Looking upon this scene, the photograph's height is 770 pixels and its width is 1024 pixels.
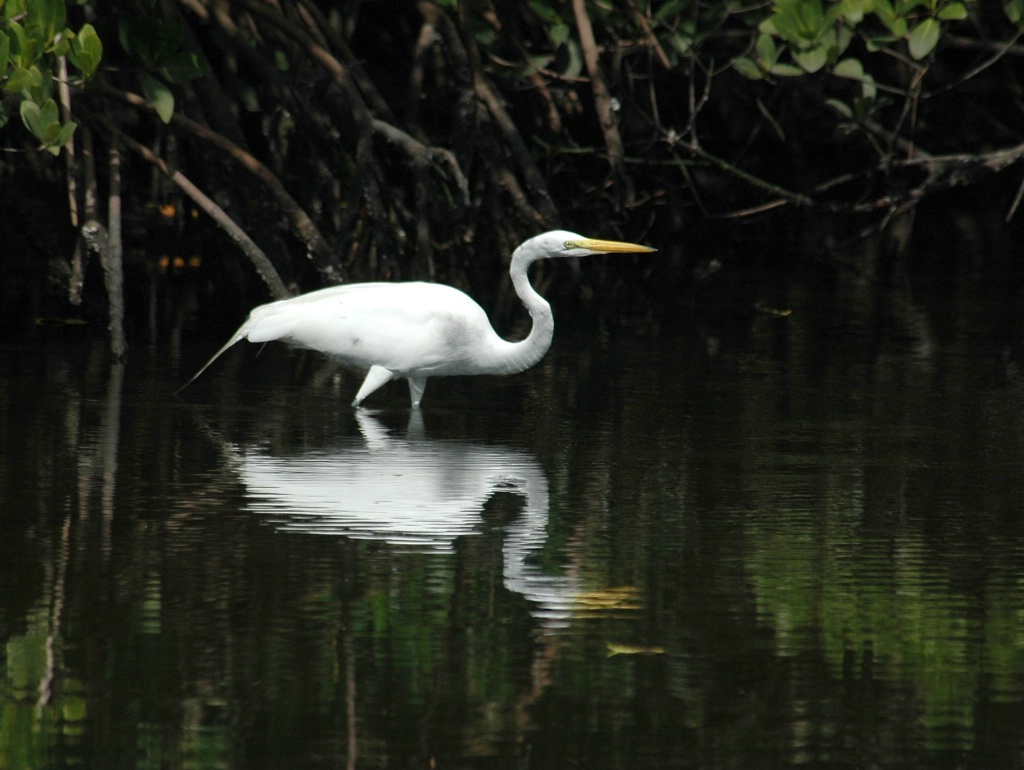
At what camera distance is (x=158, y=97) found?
334 inches

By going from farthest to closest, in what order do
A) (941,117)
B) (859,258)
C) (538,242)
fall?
(941,117) → (859,258) → (538,242)

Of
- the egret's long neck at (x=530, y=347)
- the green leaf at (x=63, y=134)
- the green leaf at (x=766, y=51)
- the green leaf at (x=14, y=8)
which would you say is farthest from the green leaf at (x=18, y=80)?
the green leaf at (x=766, y=51)

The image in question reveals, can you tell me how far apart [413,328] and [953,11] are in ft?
10.0

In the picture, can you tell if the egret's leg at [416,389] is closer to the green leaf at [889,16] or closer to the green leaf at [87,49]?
the green leaf at [87,49]

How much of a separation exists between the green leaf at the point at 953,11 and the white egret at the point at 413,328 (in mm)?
2052

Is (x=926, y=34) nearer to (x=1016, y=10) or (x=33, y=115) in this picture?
(x=1016, y=10)

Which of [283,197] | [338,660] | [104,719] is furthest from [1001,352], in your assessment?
[104,719]

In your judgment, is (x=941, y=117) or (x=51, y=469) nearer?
(x=51, y=469)

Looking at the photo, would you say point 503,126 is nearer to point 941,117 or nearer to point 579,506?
point 579,506

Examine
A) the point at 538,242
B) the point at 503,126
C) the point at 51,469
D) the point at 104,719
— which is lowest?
the point at 104,719

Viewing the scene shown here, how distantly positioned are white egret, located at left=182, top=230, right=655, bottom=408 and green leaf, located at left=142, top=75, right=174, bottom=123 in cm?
101

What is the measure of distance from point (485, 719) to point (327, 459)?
2.79 metres

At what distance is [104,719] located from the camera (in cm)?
404

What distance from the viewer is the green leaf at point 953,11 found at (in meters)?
8.97
